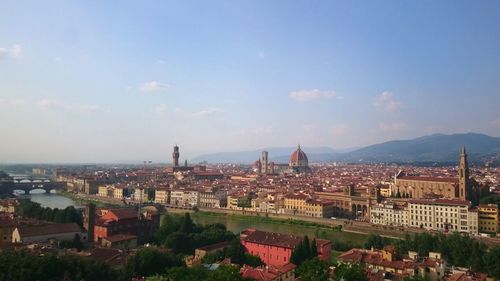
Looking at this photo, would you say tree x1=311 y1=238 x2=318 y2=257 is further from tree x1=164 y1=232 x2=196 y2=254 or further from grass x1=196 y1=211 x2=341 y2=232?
grass x1=196 y1=211 x2=341 y2=232

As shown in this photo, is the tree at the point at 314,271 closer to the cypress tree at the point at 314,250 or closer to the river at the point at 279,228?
the cypress tree at the point at 314,250

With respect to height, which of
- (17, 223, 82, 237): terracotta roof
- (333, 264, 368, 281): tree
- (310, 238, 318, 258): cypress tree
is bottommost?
(310, 238, 318, 258): cypress tree

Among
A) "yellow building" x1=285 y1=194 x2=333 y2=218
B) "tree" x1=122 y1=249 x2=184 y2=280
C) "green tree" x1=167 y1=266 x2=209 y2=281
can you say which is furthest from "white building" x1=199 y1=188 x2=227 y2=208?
"green tree" x1=167 y1=266 x2=209 y2=281

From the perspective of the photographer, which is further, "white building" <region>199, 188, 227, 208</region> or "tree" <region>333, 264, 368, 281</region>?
"white building" <region>199, 188, 227, 208</region>

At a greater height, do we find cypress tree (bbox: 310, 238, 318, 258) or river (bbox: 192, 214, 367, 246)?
cypress tree (bbox: 310, 238, 318, 258)

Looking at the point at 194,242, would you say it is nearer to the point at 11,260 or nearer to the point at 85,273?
the point at 85,273

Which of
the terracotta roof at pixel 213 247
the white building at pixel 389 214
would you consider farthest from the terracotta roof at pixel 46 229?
the white building at pixel 389 214

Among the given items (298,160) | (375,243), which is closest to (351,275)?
(375,243)
